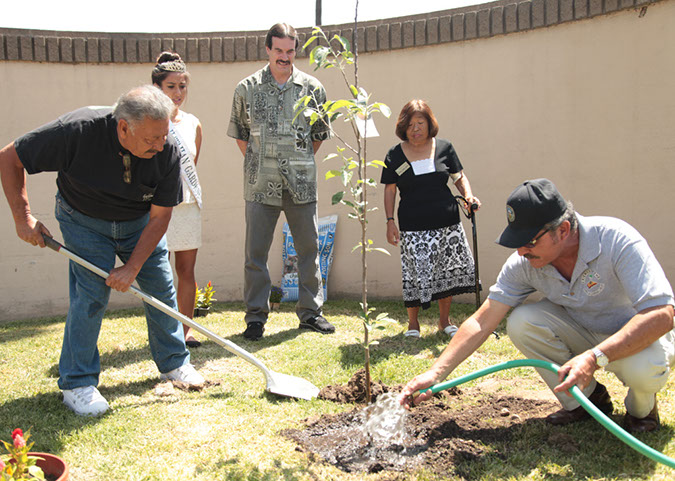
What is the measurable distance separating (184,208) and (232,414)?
1.70 m

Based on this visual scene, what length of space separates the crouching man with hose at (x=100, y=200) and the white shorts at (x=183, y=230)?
2.16 feet

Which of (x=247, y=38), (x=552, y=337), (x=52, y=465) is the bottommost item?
(x=52, y=465)

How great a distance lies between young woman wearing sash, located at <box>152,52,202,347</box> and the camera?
13.2 ft

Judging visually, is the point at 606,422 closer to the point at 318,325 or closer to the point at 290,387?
the point at 290,387

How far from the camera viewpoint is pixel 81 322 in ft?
10.1

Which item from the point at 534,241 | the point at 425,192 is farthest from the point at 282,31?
the point at 534,241

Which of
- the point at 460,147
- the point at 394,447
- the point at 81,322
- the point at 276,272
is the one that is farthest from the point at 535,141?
the point at 81,322

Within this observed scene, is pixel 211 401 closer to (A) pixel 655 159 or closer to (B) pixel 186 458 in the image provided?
(B) pixel 186 458

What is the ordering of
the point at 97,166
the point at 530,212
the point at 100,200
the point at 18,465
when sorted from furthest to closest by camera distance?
1. the point at 100,200
2. the point at 97,166
3. the point at 530,212
4. the point at 18,465

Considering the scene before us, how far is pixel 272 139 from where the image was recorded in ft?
14.7

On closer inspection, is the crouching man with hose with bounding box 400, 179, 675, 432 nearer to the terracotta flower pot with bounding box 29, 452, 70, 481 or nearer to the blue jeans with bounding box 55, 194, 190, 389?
the terracotta flower pot with bounding box 29, 452, 70, 481

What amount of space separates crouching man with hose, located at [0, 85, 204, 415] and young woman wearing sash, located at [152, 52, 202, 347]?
0.68 meters

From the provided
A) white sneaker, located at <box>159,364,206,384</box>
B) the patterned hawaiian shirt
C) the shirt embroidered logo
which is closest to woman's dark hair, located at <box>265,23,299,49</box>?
the patterned hawaiian shirt

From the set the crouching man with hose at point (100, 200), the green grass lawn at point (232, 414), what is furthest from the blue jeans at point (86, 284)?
the green grass lawn at point (232, 414)
